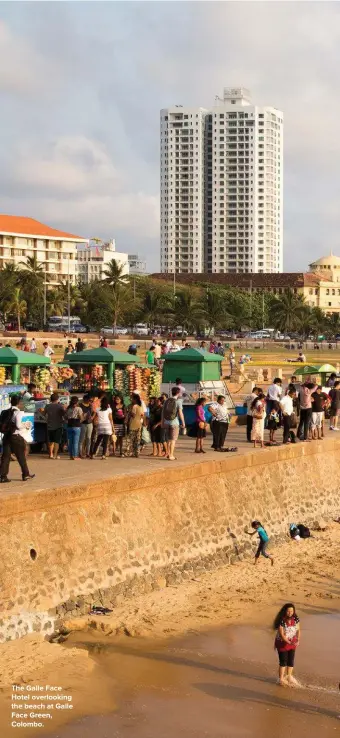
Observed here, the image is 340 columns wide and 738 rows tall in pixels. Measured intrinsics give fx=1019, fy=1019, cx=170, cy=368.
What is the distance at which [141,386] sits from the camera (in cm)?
2422

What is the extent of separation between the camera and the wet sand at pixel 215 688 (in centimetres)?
1005

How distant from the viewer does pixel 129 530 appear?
46.5 feet

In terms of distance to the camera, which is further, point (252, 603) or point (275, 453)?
point (275, 453)

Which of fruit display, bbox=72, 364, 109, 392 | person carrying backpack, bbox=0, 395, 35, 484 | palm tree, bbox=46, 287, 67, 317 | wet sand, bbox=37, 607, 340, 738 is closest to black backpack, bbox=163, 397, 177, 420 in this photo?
person carrying backpack, bbox=0, 395, 35, 484

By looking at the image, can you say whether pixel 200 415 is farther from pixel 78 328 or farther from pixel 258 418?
pixel 78 328

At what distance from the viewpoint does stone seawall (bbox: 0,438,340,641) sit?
40.0 ft

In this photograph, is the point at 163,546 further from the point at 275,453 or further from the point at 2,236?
the point at 2,236

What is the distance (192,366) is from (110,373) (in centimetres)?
196

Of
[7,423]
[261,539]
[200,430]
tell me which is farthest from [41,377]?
[7,423]

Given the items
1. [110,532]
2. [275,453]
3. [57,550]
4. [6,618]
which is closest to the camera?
[6,618]

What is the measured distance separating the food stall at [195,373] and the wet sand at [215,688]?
9.90m

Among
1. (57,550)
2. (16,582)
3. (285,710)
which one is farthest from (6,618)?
(285,710)

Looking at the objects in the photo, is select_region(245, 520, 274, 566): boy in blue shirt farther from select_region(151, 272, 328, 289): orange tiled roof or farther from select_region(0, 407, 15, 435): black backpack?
select_region(151, 272, 328, 289): orange tiled roof

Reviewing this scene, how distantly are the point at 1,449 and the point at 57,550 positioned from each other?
3.09 meters
